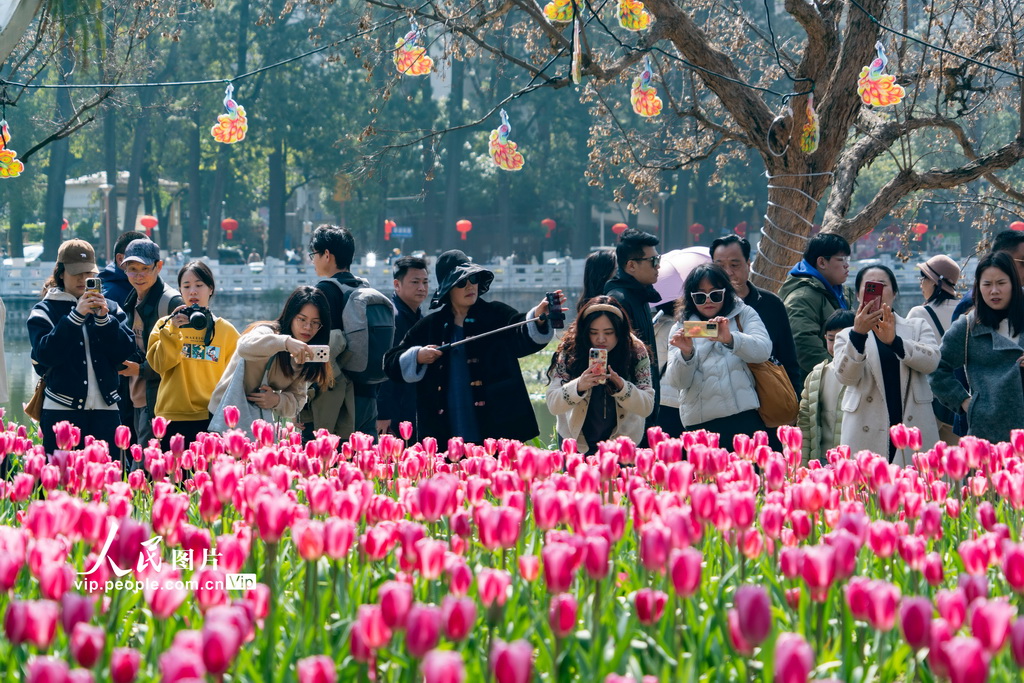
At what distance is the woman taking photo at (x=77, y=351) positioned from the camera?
512 cm

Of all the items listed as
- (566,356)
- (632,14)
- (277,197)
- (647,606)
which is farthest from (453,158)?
(647,606)

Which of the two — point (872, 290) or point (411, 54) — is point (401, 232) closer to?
point (411, 54)

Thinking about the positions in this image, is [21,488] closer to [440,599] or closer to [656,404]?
[440,599]

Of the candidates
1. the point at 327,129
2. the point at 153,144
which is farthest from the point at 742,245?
the point at 153,144

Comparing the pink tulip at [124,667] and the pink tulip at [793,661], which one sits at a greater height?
the pink tulip at [793,661]

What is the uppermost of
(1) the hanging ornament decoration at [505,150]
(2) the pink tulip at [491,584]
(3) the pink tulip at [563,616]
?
(1) the hanging ornament decoration at [505,150]

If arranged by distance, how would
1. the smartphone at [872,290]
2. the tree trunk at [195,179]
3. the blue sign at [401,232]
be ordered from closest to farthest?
the smartphone at [872,290] < the tree trunk at [195,179] < the blue sign at [401,232]

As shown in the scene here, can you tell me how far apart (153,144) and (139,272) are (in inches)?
1316

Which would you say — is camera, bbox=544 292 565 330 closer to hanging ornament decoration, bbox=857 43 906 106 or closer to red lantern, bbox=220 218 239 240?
hanging ornament decoration, bbox=857 43 906 106

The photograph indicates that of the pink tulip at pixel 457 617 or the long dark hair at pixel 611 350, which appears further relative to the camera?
the long dark hair at pixel 611 350

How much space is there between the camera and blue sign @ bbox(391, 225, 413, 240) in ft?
143

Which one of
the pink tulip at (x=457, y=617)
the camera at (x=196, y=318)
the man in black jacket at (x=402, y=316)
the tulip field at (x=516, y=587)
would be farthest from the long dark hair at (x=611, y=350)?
the pink tulip at (x=457, y=617)

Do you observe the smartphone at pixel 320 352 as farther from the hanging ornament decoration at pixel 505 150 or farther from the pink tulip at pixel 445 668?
the hanging ornament decoration at pixel 505 150

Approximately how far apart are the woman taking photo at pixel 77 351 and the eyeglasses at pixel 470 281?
147cm
